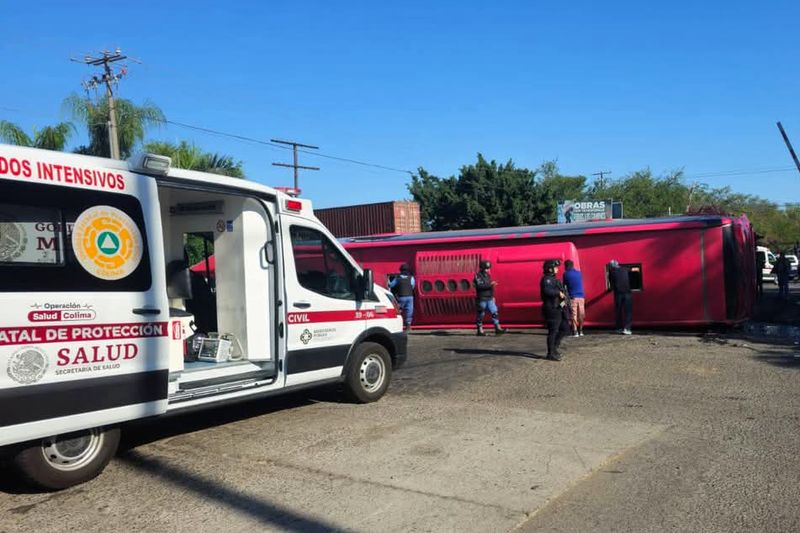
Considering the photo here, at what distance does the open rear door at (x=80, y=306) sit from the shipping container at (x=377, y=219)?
2332 cm

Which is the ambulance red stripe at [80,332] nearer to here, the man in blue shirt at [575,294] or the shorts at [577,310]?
the man in blue shirt at [575,294]

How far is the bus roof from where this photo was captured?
13.9m

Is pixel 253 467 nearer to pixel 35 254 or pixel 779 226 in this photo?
pixel 35 254

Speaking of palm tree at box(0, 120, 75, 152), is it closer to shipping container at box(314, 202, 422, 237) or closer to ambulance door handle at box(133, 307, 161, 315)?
shipping container at box(314, 202, 422, 237)

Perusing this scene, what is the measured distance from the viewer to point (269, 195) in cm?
697

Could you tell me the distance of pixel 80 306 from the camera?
16.4 ft

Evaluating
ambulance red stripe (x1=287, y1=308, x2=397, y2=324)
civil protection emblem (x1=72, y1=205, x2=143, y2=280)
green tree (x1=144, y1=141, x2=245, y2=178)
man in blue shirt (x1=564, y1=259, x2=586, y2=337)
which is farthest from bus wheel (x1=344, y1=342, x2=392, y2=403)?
green tree (x1=144, y1=141, x2=245, y2=178)

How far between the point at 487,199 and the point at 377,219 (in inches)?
337

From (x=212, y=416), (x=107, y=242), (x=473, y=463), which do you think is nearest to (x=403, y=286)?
(x=212, y=416)

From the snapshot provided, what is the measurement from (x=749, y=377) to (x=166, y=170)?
782 cm

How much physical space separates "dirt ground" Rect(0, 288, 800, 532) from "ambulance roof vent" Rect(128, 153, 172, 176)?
2.55 metres

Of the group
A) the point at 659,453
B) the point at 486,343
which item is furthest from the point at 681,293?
the point at 659,453

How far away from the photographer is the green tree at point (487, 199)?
3597 centimetres

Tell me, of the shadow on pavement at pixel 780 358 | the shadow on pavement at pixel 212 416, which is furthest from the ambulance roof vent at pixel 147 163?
the shadow on pavement at pixel 780 358
